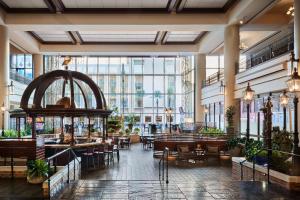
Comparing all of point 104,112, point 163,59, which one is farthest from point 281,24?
point 163,59

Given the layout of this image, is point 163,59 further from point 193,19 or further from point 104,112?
point 104,112

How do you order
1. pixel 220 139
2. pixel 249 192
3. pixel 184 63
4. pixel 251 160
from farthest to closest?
pixel 184 63, pixel 220 139, pixel 251 160, pixel 249 192

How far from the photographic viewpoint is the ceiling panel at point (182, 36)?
25.3 meters

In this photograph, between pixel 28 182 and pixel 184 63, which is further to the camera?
pixel 184 63

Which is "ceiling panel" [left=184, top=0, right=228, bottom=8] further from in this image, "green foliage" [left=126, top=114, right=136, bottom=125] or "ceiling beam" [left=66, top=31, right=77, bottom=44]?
"green foliage" [left=126, top=114, right=136, bottom=125]

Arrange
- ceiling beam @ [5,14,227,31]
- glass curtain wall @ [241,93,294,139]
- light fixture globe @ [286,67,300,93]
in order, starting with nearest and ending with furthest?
1. light fixture globe @ [286,67,300,93]
2. glass curtain wall @ [241,93,294,139]
3. ceiling beam @ [5,14,227,31]

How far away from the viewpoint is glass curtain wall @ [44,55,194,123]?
37344 mm

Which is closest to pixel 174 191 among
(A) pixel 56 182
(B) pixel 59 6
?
(A) pixel 56 182

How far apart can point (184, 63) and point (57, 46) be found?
12.3 m

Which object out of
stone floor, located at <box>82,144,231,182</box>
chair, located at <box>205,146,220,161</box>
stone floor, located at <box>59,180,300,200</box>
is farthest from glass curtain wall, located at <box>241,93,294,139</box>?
stone floor, located at <box>59,180,300,200</box>

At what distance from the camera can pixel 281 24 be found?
20.8 meters

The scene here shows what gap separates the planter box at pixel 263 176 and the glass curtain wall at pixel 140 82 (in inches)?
968

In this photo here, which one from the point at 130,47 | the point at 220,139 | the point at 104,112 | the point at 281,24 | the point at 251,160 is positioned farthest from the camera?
the point at 130,47

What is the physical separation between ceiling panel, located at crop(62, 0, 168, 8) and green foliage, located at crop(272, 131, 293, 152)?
10.2 m
